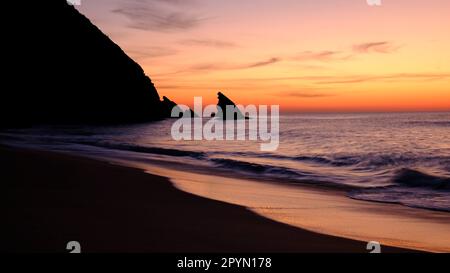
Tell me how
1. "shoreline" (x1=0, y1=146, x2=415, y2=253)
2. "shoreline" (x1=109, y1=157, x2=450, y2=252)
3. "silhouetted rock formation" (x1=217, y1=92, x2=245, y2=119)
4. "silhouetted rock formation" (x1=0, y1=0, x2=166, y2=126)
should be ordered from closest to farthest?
"shoreline" (x1=0, y1=146, x2=415, y2=253) < "shoreline" (x1=109, y1=157, x2=450, y2=252) < "silhouetted rock formation" (x1=0, y1=0, x2=166, y2=126) < "silhouetted rock formation" (x1=217, y1=92, x2=245, y2=119)

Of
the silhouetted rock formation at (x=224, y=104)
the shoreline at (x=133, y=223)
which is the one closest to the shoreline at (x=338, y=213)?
the shoreline at (x=133, y=223)

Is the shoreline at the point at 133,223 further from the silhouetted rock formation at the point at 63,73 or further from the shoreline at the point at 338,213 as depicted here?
the silhouetted rock formation at the point at 63,73

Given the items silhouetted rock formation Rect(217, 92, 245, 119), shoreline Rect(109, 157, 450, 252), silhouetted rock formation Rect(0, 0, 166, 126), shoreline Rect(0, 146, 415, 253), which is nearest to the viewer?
shoreline Rect(0, 146, 415, 253)

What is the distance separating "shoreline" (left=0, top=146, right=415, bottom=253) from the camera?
4.27 m

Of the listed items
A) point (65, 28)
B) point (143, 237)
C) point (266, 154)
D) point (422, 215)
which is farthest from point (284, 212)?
point (65, 28)

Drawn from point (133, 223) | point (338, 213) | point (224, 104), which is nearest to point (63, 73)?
point (224, 104)

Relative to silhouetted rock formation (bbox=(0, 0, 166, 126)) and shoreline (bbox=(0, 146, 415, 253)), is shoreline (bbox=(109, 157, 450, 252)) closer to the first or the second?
shoreline (bbox=(0, 146, 415, 253))

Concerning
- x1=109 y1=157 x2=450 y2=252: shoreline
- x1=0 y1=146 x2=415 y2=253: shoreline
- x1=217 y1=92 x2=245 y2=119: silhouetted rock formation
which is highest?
x1=217 y1=92 x2=245 y2=119: silhouetted rock formation

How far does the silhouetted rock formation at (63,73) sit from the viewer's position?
61562mm

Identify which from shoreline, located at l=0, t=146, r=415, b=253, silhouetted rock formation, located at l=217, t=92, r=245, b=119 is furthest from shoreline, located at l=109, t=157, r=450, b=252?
silhouetted rock formation, located at l=217, t=92, r=245, b=119

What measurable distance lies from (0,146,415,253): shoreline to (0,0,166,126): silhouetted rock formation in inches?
1956

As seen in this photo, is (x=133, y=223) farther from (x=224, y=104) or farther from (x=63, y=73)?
(x=224, y=104)

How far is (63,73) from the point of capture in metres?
71.2
